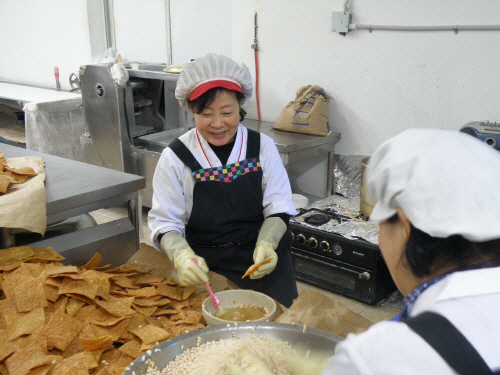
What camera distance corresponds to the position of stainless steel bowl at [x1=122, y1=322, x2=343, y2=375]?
105 cm

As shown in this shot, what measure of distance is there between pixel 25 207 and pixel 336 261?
76.9 inches

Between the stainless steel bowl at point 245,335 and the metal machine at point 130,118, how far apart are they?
9.22 ft

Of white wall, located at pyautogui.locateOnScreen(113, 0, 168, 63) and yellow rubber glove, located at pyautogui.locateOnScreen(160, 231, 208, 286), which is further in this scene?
white wall, located at pyautogui.locateOnScreen(113, 0, 168, 63)

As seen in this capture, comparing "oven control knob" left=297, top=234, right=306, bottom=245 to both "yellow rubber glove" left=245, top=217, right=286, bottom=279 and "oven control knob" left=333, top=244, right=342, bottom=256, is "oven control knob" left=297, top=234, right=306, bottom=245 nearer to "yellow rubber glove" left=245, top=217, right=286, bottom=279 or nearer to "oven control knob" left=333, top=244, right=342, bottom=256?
"oven control knob" left=333, top=244, right=342, bottom=256

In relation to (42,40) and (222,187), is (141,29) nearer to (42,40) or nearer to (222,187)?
(42,40)

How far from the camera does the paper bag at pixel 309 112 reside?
3.30 metres

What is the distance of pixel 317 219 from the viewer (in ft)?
9.97

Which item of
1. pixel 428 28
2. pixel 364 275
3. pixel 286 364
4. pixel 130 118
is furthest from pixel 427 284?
pixel 130 118

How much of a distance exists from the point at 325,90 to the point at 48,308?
2.69m

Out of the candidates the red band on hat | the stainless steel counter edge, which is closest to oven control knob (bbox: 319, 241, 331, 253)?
the stainless steel counter edge

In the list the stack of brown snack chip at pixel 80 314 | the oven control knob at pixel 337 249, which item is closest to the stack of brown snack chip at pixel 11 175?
the stack of brown snack chip at pixel 80 314

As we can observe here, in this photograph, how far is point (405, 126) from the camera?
314 centimetres

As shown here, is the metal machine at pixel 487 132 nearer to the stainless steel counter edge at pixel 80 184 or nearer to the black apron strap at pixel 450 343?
the stainless steel counter edge at pixel 80 184

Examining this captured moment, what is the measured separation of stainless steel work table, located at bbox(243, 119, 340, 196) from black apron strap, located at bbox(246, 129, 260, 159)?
1313 millimetres
